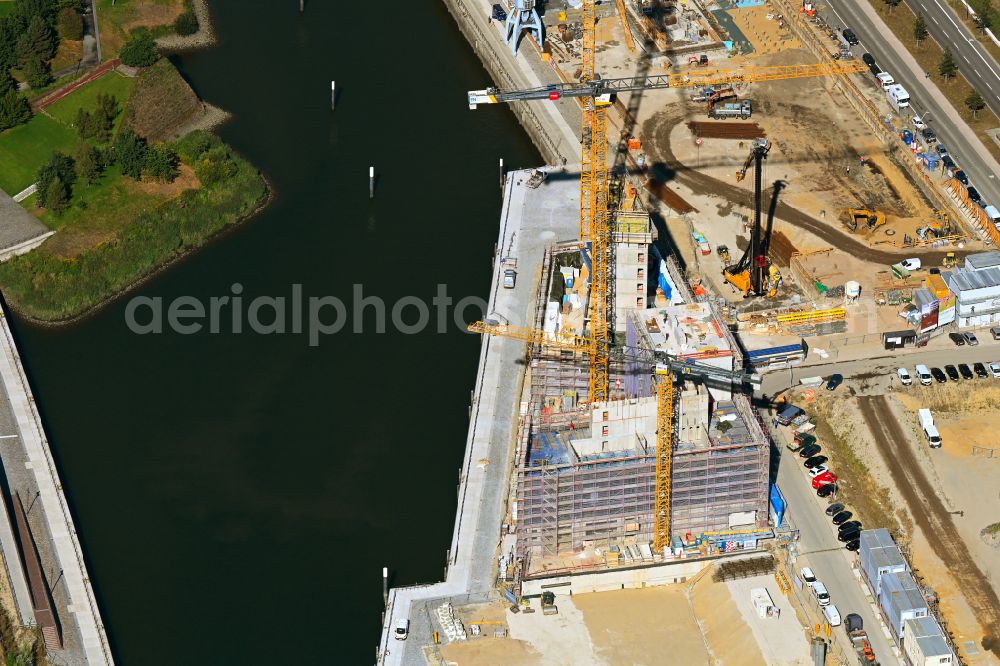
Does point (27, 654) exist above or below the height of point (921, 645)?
above

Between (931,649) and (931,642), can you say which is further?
(931,642)

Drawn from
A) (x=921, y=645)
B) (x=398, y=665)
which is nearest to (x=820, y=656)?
(x=921, y=645)

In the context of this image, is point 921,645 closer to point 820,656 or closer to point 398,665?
point 820,656

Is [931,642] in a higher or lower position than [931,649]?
higher

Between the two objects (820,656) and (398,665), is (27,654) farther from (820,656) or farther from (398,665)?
(820,656)

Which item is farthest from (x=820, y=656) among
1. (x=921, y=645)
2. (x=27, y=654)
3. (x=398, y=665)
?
(x=27, y=654)

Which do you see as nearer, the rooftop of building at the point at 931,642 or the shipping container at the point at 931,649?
the shipping container at the point at 931,649

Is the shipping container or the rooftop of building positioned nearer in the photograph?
the shipping container

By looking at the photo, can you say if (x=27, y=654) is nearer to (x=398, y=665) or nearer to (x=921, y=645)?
(x=398, y=665)

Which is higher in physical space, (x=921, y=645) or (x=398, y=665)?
(x=398, y=665)
